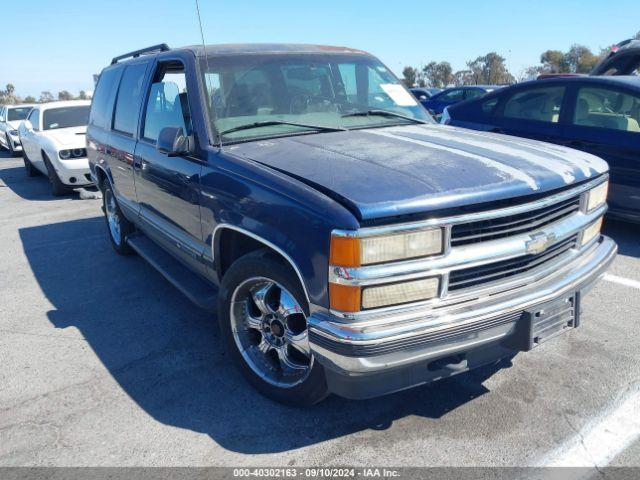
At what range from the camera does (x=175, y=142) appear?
325 centimetres

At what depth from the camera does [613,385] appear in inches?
121

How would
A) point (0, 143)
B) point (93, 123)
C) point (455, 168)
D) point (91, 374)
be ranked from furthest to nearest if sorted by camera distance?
point (0, 143) < point (93, 123) < point (91, 374) < point (455, 168)

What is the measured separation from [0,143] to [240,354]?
63.3ft

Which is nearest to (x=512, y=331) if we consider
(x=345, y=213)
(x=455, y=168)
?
(x=455, y=168)

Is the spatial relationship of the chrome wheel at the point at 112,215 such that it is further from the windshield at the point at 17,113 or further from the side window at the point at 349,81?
the windshield at the point at 17,113

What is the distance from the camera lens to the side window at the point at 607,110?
17.8 ft

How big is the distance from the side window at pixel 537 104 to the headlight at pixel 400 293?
14.6 feet

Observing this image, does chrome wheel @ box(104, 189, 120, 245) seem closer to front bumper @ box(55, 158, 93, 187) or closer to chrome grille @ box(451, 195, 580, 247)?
front bumper @ box(55, 158, 93, 187)

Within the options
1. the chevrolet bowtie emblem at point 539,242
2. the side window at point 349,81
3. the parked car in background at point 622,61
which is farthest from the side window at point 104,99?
the parked car in background at point 622,61

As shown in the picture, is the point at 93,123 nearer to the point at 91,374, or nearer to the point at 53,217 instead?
the point at 53,217

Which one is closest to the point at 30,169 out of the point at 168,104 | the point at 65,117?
the point at 65,117

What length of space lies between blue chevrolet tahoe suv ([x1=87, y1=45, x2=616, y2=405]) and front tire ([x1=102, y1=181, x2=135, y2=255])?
1487 millimetres

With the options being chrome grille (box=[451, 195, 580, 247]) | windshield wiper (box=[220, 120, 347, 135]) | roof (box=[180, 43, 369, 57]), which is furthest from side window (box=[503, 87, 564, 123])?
chrome grille (box=[451, 195, 580, 247])

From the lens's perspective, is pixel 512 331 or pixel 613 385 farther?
pixel 613 385
